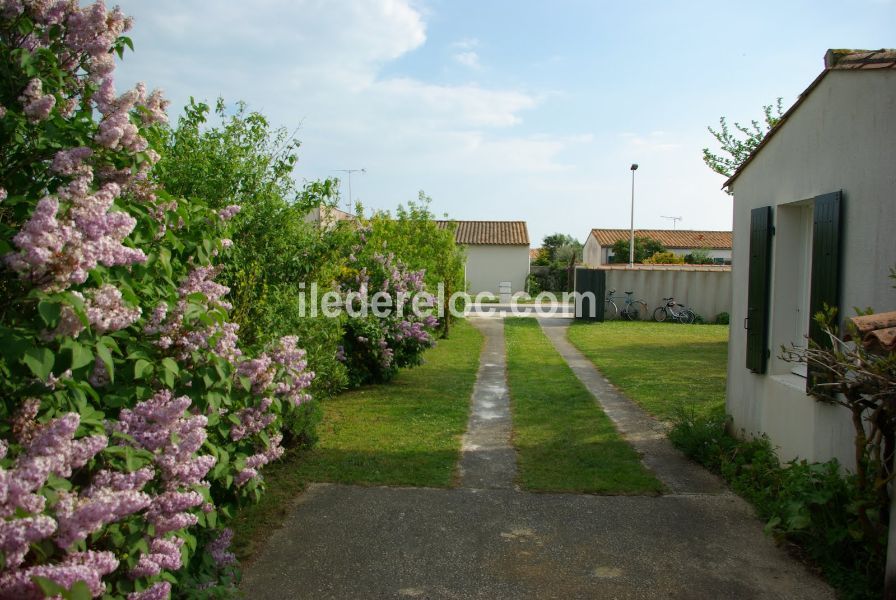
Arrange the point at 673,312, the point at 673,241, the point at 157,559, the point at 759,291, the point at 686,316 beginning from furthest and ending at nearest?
the point at 673,241 < the point at 673,312 < the point at 686,316 < the point at 759,291 < the point at 157,559

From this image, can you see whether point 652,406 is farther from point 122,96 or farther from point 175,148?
point 122,96

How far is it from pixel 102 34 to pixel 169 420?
175 centimetres

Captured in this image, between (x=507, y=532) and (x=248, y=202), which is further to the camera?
(x=248, y=202)

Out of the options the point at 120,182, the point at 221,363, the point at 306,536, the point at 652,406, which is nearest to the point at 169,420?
the point at 221,363

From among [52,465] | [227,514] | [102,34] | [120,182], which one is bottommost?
[227,514]

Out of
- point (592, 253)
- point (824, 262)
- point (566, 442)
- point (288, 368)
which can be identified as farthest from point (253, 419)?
point (592, 253)

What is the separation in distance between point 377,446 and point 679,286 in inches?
766

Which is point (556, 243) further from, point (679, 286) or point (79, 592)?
point (79, 592)

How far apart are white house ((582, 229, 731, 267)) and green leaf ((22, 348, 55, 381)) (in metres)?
45.4

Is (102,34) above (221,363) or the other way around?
above

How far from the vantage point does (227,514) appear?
11.3 ft

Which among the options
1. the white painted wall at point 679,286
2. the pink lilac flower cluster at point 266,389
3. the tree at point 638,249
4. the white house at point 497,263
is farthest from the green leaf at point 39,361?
the tree at point 638,249

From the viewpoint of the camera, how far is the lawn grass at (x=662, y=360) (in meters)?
9.76

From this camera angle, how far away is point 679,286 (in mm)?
24141
